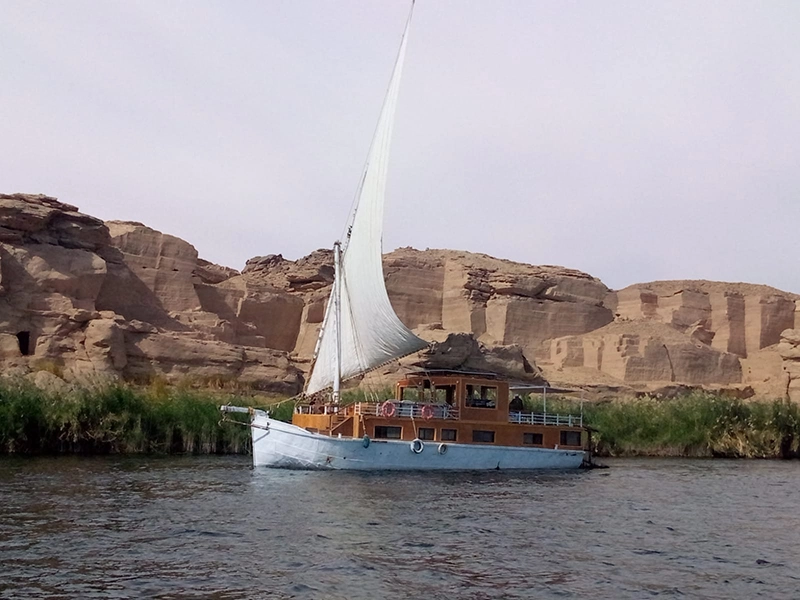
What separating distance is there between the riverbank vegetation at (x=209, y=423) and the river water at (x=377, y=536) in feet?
8.90

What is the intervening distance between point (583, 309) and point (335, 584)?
2382 inches

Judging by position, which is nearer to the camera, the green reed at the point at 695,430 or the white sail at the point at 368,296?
the white sail at the point at 368,296

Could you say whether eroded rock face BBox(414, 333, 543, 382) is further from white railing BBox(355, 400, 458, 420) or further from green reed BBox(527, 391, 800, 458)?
white railing BBox(355, 400, 458, 420)

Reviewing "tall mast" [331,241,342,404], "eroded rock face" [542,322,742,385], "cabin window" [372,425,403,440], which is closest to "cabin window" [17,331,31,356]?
"tall mast" [331,241,342,404]

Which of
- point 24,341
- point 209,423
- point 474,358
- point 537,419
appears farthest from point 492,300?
point 209,423

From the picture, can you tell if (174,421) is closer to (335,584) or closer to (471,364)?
(335,584)

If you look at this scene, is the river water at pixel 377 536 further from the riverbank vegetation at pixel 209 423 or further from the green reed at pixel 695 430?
the green reed at pixel 695 430

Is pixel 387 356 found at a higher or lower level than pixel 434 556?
higher

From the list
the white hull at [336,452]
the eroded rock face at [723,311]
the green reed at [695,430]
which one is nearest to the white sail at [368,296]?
the white hull at [336,452]

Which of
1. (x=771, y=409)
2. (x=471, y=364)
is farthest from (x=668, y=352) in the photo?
(x=771, y=409)

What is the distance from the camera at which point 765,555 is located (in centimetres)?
1449

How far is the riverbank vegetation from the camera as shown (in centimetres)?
2652

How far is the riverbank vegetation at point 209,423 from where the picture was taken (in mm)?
26516

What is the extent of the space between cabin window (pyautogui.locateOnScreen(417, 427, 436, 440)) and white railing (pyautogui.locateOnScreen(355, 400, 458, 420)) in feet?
1.22
